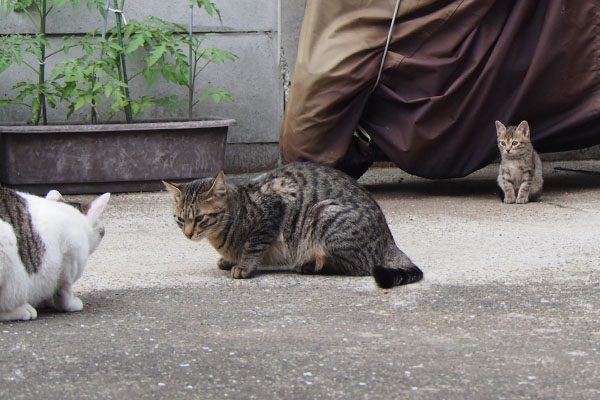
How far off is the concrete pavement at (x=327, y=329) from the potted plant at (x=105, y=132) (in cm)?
161

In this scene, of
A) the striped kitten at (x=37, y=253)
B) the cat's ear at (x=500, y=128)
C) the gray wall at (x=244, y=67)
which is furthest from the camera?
the gray wall at (x=244, y=67)

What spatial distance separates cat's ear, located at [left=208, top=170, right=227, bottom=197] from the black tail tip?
79cm

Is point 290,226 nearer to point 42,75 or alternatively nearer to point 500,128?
point 500,128

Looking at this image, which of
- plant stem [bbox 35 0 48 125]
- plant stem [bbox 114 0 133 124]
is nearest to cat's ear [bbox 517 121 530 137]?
plant stem [bbox 114 0 133 124]

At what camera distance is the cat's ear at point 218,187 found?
3.93 m

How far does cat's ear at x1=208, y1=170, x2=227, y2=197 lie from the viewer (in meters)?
3.93

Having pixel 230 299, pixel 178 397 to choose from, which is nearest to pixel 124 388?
pixel 178 397

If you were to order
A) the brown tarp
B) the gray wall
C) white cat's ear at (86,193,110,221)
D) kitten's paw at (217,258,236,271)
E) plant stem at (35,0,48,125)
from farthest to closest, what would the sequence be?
the gray wall, plant stem at (35,0,48,125), the brown tarp, kitten's paw at (217,258,236,271), white cat's ear at (86,193,110,221)

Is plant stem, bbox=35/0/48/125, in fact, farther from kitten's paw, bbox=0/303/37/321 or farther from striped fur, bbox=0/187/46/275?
kitten's paw, bbox=0/303/37/321

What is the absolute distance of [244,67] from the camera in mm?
7398

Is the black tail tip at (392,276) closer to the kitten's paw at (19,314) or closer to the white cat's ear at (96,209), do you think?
the white cat's ear at (96,209)

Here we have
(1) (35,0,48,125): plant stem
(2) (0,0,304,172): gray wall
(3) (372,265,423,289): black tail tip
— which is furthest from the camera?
(2) (0,0,304,172): gray wall

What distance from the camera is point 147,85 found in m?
7.01

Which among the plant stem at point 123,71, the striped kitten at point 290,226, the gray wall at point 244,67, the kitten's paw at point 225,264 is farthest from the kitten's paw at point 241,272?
the gray wall at point 244,67
